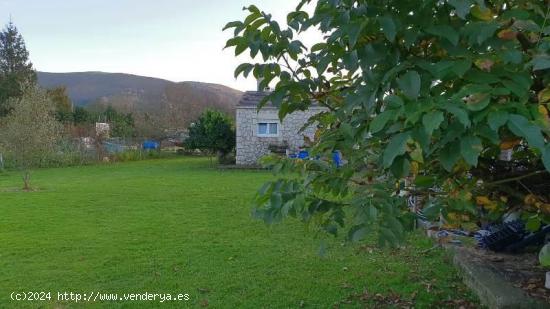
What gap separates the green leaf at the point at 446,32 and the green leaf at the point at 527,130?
292mm

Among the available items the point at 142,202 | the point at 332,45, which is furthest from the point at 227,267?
the point at 142,202

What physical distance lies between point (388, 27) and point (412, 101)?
22 centimetres

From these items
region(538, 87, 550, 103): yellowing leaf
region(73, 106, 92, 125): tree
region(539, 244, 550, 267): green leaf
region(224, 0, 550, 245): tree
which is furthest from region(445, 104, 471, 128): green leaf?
region(73, 106, 92, 125): tree

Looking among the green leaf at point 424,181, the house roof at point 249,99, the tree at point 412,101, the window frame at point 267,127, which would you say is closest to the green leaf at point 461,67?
the tree at point 412,101

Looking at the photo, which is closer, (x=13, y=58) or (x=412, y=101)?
(x=412, y=101)

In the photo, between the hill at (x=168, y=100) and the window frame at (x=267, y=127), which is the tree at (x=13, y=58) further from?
the window frame at (x=267, y=127)

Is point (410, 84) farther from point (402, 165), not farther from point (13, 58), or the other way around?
point (13, 58)

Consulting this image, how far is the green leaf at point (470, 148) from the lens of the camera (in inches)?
40.9

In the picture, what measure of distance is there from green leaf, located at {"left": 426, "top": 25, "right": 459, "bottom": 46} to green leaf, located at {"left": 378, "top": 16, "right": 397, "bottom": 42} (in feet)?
0.37

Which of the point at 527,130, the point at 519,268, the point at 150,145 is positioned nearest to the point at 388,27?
the point at 527,130

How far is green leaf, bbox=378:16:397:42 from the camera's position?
3.98ft

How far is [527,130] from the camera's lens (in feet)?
3.25

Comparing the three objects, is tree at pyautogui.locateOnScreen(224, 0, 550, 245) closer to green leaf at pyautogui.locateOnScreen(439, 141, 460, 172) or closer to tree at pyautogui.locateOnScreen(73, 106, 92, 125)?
green leaf at pyautogui.locateOnScreen(439, 141, 460, 172)

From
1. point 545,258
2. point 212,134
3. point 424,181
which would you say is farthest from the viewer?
point 212,134
